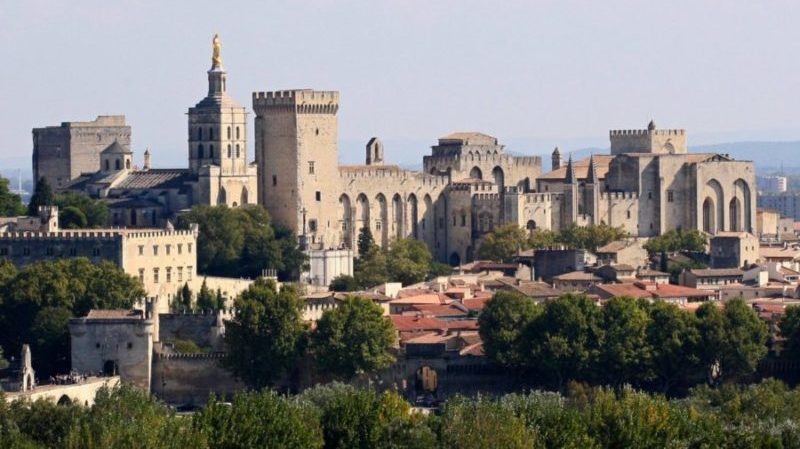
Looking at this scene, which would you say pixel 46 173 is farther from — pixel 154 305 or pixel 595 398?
pixel 595 398

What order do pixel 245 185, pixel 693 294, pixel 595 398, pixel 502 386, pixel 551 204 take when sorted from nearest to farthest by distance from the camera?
pixel 595 398 < pixel 502 386 < pixel 693 294 < pixel 245 185 < pixel 551 204

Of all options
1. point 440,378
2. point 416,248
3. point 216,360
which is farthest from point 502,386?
point 416,248

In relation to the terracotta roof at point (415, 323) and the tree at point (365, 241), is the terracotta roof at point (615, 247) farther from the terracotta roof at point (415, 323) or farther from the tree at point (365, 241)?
the terracotta roof at point (415, 323)

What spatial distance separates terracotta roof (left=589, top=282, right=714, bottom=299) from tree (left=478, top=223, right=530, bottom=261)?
16.2 meters

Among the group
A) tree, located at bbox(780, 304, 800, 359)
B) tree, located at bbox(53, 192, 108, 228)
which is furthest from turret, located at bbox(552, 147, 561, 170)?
tree, located at bbox(780, 304, 800, 359)

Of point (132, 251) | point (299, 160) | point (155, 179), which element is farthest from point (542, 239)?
point (132, 251)

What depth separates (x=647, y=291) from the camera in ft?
359

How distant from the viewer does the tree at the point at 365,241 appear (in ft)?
422

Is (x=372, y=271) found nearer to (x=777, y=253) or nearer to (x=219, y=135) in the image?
(x=219, y=135)

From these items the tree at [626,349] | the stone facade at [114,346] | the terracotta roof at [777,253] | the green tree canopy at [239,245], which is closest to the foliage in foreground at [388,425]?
the tree at [626,349]

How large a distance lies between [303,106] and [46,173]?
15248 mm

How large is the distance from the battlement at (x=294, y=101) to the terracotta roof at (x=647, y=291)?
2105 centimetres

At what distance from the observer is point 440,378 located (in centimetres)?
9625

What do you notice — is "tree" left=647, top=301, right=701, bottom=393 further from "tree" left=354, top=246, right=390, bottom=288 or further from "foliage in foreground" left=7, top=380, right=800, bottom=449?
"tree" left=354, top=246, right=390, bottom=288
